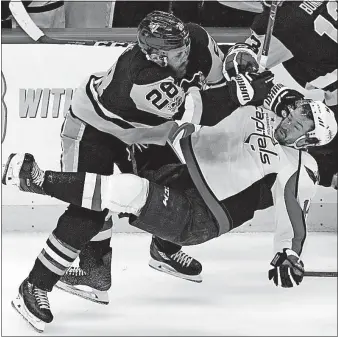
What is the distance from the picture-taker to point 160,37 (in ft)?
7.39

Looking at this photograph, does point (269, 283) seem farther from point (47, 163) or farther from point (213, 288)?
point (47, 163)

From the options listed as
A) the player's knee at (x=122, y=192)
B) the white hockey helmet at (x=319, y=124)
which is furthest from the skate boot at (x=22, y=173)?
the white hockey helmet at (x=319, y=124)

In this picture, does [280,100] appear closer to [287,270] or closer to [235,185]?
[235,185]

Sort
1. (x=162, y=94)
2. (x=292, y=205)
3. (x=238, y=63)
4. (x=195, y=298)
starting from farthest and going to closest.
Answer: (x=195, y=298)
(x=238, y=63)
(x=292, y=205)
(x=162, y=94)

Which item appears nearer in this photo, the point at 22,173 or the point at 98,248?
the point at 22,173

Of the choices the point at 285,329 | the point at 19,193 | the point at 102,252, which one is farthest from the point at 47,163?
the point at 285,329

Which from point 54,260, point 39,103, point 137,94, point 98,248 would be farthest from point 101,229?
point 39,103

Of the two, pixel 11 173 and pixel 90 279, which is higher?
pixel 11 173

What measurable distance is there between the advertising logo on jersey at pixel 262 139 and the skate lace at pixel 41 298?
0.66 meters

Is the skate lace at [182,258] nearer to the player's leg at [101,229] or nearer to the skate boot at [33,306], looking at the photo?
the player's leg at [101,229]

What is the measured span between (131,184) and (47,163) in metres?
1.03

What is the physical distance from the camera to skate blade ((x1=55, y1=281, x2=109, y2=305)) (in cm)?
248

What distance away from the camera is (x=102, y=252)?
2521 millimetres

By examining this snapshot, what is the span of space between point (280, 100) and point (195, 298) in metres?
0.61
